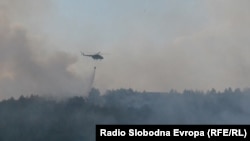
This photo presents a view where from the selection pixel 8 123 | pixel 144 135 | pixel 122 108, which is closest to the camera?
pixel 144 135

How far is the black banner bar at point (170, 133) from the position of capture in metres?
19.6

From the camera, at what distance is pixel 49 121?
3612 centimetres

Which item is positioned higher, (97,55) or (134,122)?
(97,55)

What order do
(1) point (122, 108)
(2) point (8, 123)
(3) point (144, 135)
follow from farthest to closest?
(1) point (122, 108), (2) point (8, 123), (3) point (144, 135)

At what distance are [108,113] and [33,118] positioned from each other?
654cm

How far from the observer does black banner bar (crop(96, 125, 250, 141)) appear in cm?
1961

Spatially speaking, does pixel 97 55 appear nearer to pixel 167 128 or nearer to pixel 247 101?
pixel 247 101

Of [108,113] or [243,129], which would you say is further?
[108,113]

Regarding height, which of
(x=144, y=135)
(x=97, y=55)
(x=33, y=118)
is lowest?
(x=144, y=135)

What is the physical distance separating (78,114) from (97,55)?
5.75 metres

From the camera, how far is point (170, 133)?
779 inches

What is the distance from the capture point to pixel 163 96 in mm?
37312

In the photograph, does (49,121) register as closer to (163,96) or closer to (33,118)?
(33,118)

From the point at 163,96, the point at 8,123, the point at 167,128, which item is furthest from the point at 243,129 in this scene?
the point at 8,123
